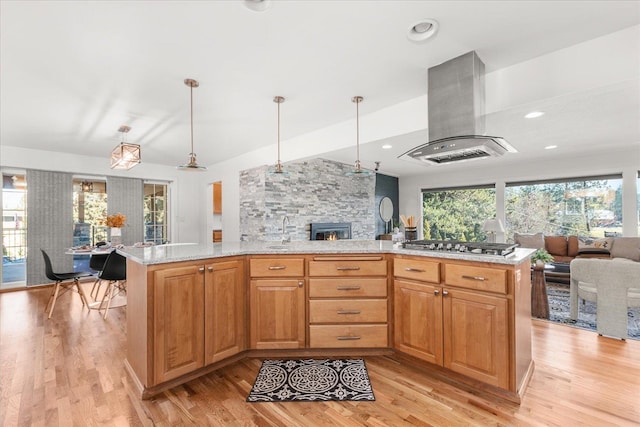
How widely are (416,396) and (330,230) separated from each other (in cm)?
380

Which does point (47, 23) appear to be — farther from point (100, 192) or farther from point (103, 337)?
point (100, 192)

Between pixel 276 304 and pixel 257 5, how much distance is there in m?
2.07

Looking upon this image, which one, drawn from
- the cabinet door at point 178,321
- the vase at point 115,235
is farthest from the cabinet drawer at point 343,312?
Result: the vase at point 115,235

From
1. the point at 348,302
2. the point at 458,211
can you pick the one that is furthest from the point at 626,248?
the point at 348,302

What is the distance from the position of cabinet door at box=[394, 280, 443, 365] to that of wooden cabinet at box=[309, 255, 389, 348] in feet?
0.39

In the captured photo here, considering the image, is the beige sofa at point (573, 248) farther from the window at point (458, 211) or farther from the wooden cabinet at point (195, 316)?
the wooden cabinet at point (195, 316)

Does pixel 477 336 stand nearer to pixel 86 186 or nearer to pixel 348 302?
pixel 348 302

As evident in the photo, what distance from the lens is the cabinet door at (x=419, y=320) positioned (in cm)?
216

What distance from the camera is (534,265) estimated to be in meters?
3.53

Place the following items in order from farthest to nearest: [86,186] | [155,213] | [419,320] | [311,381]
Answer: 1. [155,213]
2. [86,186]
3. [419,320]
4. [311,381]

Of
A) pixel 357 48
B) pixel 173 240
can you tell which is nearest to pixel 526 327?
pixel 357 48

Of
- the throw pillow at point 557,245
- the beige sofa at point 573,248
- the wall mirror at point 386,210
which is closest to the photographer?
the beige sofa at point 573,248

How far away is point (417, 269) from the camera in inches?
89.2

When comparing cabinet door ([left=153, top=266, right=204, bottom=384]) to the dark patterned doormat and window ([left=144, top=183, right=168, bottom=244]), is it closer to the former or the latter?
the dark patterned doormat
